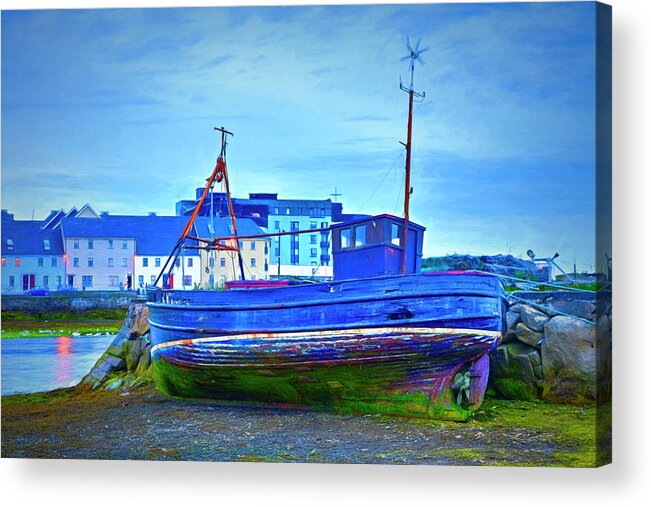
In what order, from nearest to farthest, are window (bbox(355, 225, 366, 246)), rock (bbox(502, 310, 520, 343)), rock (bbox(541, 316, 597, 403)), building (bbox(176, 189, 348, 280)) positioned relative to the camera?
rock (bbox(541, 316, 597, 403)), window (bbox(355, 225, 366, 246)), building (bbox(176, 189, 348, 280)), rock (bbox(502, 310, 520, 343))

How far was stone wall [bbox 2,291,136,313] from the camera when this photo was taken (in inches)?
336

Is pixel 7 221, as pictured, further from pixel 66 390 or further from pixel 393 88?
pixel 393 88

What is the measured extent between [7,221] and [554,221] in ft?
Result: 15.9

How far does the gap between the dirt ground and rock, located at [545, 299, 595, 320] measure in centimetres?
79

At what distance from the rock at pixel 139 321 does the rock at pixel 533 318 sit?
11.3 ft

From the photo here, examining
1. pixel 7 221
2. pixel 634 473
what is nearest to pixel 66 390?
pixel 7 221

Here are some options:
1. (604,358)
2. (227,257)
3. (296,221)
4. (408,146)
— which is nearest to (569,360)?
(604,358)

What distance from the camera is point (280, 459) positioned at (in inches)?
319

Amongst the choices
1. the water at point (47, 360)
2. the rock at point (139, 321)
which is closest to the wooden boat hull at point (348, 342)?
the rock at point (139, 321)

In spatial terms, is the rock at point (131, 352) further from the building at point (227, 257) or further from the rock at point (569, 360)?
the rock at point (569, 360)

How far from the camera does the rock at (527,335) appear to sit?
8367 millimetres

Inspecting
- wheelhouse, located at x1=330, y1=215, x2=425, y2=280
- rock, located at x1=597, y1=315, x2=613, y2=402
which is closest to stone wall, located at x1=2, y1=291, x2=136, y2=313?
wheelhouse, located at x1=330, y1=215, x2=425, y2=280

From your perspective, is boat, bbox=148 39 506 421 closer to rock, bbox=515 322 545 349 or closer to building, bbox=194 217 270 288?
building, bbox=194 217 270 288

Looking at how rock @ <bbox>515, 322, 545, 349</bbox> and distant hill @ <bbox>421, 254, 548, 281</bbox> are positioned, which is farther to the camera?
rock @ <bbox>515, 322, 545, 349</bbox>
